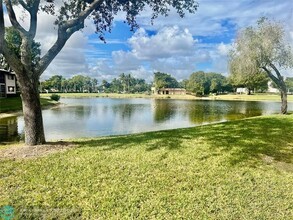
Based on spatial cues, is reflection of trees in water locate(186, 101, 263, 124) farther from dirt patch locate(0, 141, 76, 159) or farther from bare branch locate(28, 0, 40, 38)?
bare branch locate(28, 0, 40, 38)

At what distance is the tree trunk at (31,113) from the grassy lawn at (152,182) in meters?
1.46

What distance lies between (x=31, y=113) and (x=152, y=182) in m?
Result: 5.13

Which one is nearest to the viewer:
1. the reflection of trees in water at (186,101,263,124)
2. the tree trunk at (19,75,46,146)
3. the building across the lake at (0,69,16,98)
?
the tree trunk at (19,75,46,146)

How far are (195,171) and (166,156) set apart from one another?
4.27 ft

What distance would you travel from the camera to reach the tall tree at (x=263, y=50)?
22781 millimetres

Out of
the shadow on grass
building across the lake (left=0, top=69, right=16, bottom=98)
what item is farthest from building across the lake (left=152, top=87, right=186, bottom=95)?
the shadow on grass

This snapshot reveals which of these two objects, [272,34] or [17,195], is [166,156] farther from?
[272,34]

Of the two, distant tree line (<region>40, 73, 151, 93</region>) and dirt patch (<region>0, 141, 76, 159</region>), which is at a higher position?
distant tree line (<region>40, 73, 151, 93</region>)

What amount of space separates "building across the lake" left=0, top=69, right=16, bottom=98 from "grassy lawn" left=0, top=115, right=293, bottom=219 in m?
46.3

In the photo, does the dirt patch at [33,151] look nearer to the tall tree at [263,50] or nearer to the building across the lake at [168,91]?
the tall tree at [263,50]

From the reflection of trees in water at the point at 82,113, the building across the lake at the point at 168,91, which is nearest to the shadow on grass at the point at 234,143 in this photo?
the reflection of trees in water at the point at 82,113

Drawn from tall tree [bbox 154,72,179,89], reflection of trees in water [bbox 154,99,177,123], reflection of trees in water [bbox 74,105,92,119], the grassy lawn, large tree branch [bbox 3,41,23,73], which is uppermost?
tall tree [bbox 154,72,179,89]

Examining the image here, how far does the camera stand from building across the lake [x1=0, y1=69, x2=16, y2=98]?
4824 centimetres

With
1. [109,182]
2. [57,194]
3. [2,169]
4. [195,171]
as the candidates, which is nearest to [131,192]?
[109,182]
